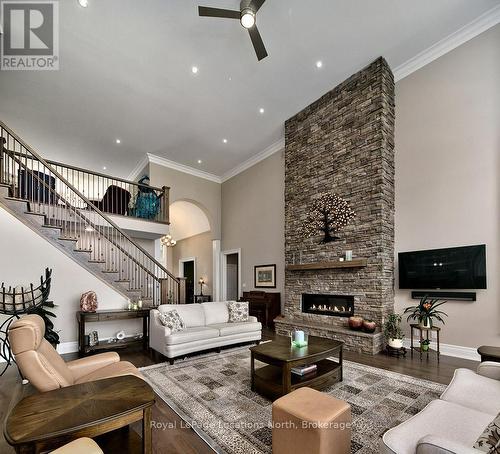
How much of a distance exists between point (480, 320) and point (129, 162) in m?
9.72

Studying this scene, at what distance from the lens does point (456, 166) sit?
458 cm

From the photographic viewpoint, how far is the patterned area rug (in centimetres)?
231

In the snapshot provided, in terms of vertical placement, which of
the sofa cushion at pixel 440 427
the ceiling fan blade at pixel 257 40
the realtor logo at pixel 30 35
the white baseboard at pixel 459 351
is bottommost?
the white baseboard at pixel 459 351

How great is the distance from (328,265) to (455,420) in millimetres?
3862

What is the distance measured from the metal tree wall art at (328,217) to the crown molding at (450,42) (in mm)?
2600

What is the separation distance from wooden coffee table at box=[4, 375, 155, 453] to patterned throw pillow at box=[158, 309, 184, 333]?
84.7 inches

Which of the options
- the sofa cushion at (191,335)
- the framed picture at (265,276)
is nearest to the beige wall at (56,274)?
the sofa cushion at (191,335)

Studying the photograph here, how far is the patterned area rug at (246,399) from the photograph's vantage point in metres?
2.31

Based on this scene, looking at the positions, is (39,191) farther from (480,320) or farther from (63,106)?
(480,320)

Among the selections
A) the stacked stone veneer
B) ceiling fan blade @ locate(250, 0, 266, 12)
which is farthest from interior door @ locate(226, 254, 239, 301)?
ceiling fan blade @ locate(250, 0, 266, 12)

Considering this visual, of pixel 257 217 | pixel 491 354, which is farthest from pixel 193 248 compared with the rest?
pixel 491 354

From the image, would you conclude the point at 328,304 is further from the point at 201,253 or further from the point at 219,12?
the point at 201,253

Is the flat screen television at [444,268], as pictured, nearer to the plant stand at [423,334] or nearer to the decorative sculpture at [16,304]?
the plant stand at [423,334]

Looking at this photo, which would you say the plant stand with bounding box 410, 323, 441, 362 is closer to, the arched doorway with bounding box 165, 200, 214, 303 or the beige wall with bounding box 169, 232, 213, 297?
the arched doorway with bounding box 165, 200, 214, 303
